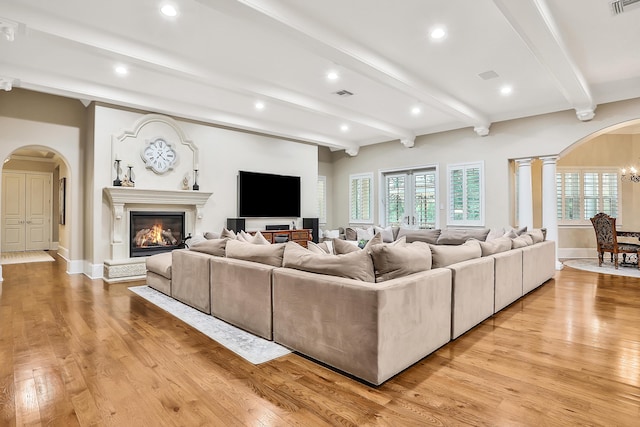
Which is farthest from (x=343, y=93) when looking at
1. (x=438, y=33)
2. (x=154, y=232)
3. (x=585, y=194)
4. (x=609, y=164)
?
(x=609, y=164)

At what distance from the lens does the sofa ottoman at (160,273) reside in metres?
4.49

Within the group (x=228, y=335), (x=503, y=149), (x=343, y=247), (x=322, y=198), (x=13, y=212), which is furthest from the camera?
(x=322, y=198)

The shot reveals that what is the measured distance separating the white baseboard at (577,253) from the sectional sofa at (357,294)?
5699mm

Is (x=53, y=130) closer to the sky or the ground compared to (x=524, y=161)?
closer to the sky

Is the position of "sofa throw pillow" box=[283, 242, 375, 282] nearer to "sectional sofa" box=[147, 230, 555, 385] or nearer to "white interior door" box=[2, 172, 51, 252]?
"sectional sofa" box=[147, 230, 555, 385]

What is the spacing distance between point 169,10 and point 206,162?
3.82m

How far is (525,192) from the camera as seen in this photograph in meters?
7.09

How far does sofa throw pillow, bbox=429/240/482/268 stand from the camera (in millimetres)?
2872

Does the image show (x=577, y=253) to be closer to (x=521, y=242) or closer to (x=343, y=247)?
(x=521, y=242)

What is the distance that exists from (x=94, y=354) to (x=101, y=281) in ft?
11.2

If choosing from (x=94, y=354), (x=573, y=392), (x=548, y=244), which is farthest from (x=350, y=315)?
(x=548, y=244)

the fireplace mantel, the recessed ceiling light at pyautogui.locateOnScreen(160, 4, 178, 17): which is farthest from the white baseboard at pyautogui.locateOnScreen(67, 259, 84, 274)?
the recessed ceiling light at pyautogui.locateOnScreen(160, 4, 178, 17)

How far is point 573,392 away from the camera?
2.07 meters

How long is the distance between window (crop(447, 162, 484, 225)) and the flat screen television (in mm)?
3635
